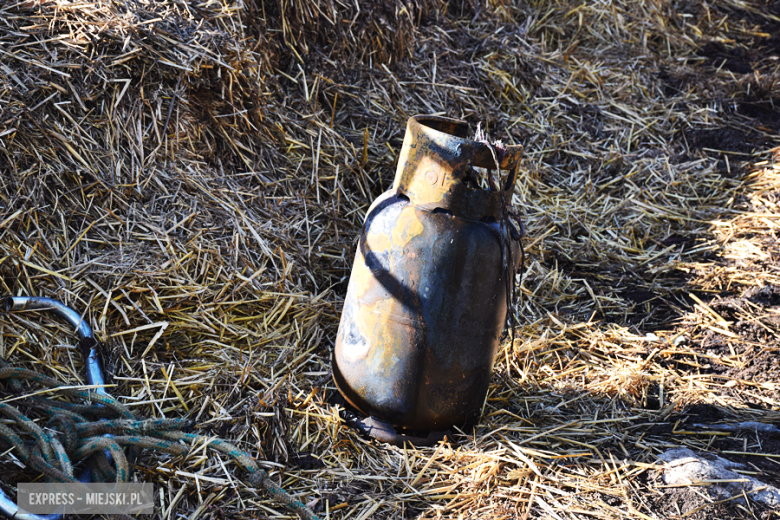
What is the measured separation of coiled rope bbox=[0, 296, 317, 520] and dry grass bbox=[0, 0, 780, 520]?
9 cm

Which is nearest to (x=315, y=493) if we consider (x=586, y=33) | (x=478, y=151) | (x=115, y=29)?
(x=478, y=151)

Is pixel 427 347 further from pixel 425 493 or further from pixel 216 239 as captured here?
pixel 216 239

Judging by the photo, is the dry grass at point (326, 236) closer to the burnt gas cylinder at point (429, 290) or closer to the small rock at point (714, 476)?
the small rock at point (714, 476)

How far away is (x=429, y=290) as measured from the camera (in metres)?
2.54

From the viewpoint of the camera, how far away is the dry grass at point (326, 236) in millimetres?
2666

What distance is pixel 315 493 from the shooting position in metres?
2.48

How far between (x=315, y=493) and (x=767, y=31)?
6.79m

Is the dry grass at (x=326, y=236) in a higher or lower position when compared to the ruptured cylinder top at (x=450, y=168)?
lower

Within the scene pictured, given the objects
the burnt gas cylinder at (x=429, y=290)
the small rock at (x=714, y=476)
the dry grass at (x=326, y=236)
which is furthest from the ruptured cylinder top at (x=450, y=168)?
the small rock at (x=714, y=476)

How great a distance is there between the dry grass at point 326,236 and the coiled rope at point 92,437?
90 millimetres

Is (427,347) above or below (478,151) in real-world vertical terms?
below

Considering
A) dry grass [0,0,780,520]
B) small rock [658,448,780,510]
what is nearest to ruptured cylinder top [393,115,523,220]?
dry grass [0,0,780,520]

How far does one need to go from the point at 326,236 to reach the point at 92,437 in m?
1.83

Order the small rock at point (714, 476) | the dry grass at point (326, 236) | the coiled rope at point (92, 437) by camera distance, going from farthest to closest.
A: the dry grass at point (326, 236) → the small rock at point (714, 476) → the coiled rope at point (92, 437)
